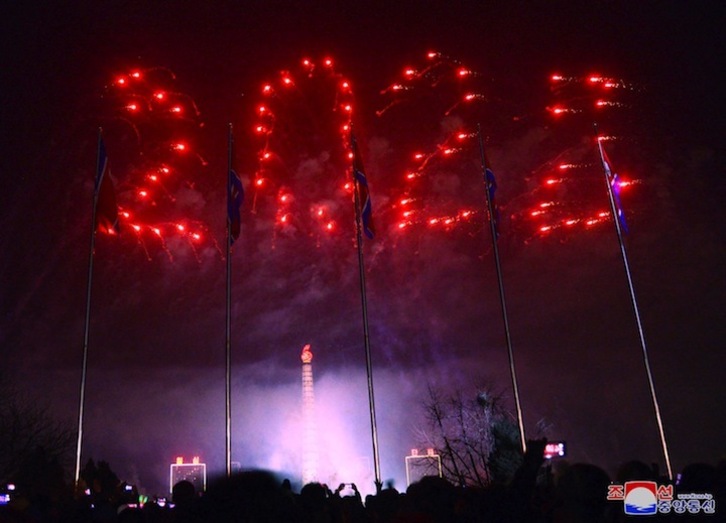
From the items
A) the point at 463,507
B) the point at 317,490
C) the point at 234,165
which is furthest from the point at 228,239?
the point at 463,507

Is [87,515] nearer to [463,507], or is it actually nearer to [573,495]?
[463,507]

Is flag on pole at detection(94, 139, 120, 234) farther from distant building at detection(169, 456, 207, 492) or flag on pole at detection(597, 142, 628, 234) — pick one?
distant building at detection(169, 456, 207, 492)

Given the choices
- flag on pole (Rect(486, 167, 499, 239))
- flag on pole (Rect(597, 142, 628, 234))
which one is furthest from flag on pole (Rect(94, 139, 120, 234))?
flag on pole (Rect(597, 142, 628, 234))

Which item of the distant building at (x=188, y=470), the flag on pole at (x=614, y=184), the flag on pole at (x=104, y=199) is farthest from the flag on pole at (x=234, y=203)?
the distant building at (x=188, y=470)

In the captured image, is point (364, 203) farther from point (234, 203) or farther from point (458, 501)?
point (458, 501)

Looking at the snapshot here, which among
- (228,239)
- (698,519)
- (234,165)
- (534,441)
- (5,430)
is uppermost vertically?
(234,165)

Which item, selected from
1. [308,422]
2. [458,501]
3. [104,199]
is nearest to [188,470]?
[308,422]

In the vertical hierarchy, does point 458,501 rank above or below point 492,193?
below
